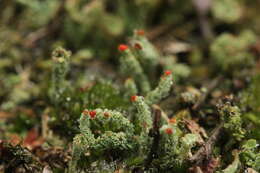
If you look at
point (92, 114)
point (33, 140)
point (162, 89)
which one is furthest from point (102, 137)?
point (33, 140)

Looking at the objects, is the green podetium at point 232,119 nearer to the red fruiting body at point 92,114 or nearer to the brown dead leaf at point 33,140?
the red fruiting body at point 92,114

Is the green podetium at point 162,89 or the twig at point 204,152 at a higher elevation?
the green podetium at point 162,89

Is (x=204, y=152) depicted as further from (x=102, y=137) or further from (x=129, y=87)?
(x=129, y=87)

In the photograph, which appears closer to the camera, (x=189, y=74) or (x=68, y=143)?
(x=68, y=143)

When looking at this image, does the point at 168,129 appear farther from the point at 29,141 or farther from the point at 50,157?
the point at 29,141

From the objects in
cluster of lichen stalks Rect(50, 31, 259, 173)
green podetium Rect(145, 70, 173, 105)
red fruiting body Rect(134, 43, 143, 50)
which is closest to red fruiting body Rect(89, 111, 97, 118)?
cluster of lichen stalks Rect(50, 31, 259, 173)

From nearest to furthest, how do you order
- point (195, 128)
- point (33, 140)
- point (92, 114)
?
point (92, 114) → point (195, 128) → point (33, 140)

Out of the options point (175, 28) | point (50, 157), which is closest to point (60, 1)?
point (175, 28)

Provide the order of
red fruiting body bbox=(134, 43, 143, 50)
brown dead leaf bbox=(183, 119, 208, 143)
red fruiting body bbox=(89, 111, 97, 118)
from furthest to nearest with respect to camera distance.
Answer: red fruiting body bbox=(134, 43, 143, 50), brown dead leaf bbox=(183, 119, 208, 143), red fruiting body bbox=(89, 111, 97, 118)

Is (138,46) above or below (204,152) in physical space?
above

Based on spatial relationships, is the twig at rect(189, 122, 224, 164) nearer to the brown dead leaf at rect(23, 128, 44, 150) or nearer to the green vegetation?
the green vegetation

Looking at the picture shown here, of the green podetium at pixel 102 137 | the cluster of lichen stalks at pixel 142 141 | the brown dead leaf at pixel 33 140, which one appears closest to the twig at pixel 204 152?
the cluster of lichen stalks at pixel 142 141
